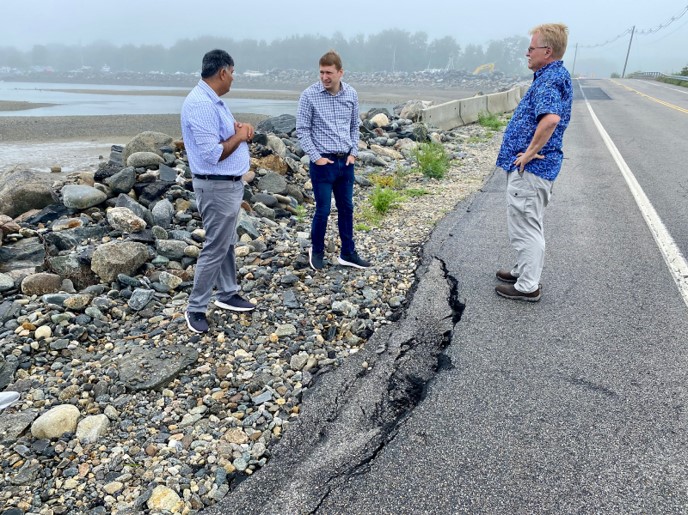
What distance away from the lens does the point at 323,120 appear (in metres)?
4.55

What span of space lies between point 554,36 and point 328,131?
6.54 ft

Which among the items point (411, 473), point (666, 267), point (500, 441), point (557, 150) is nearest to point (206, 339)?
point (411, 473)

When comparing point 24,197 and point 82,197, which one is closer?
point 82,197

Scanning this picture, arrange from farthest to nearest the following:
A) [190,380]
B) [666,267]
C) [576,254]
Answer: [576,254], [666,267], [190,380]

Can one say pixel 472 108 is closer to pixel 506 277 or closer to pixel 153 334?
pixel 506 277

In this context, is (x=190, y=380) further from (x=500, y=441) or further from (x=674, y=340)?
(x=674, y=340)

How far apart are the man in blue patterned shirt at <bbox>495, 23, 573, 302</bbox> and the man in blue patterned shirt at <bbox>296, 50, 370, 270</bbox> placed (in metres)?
1.45

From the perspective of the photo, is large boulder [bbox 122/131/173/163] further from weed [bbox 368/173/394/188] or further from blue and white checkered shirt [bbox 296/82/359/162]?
blue and white checkered shirt [bbox 296/82/359/162]

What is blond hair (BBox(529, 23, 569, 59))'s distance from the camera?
3.67 m

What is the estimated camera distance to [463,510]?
2.29 metres

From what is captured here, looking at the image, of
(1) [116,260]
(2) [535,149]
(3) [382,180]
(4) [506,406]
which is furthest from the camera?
(3) [382,180]

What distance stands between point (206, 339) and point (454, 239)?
10.8 feet

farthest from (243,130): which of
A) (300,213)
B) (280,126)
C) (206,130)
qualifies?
(280,126)

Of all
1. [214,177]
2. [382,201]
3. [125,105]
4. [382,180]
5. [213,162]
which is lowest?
[125,105]
